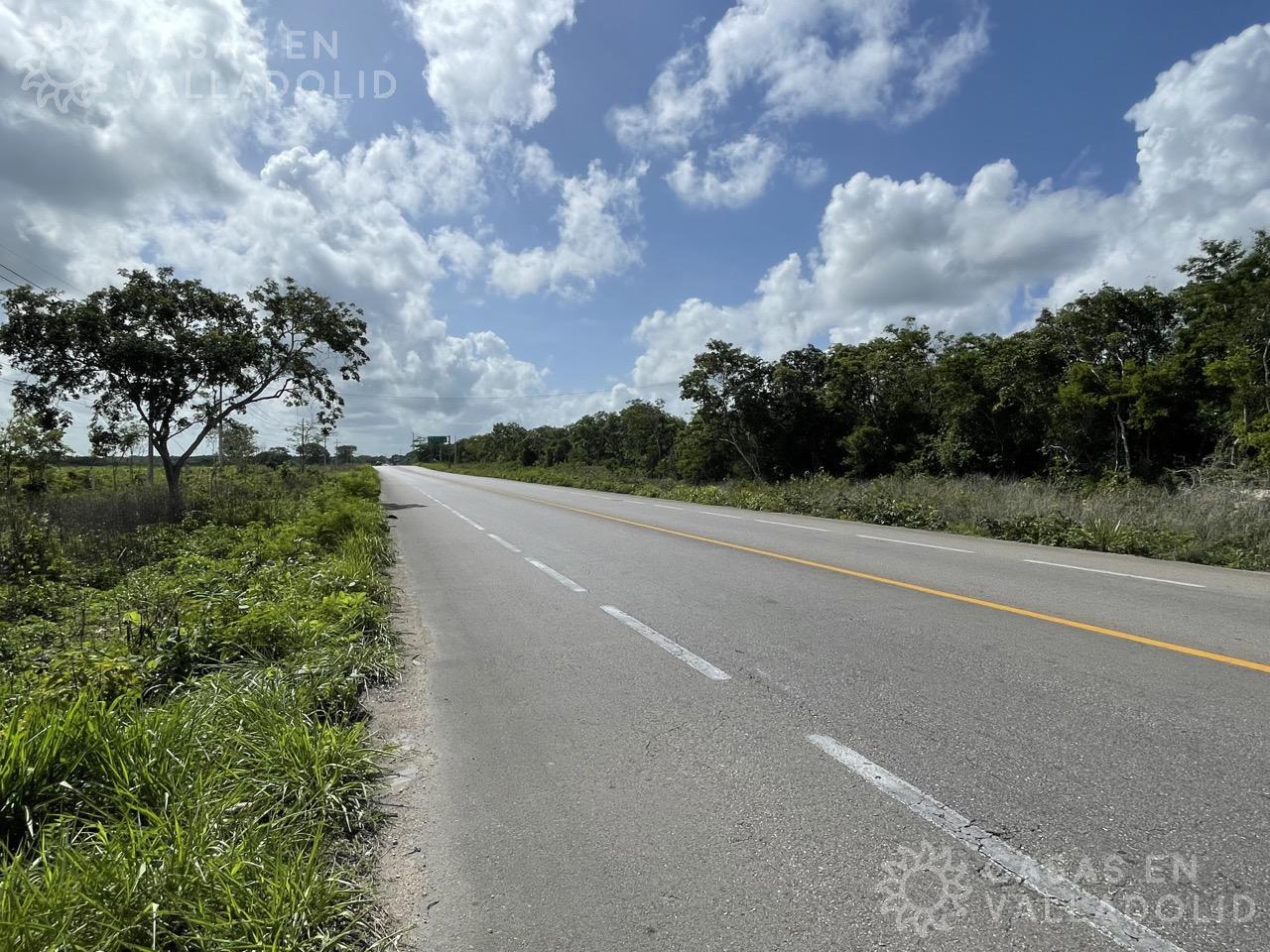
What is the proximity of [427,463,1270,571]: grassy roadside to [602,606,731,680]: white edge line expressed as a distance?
10274 millimetres

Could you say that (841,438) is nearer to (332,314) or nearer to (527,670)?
(332,314)

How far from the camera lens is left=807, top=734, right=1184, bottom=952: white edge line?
218cm

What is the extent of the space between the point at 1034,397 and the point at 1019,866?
1237 inches

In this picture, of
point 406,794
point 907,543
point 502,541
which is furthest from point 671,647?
point 502,541

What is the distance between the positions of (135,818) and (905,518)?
17186 mm

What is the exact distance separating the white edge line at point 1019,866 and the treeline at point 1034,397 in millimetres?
22568

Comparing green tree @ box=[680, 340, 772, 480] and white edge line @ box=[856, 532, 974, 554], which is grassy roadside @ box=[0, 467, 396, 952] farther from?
green tree @ box=[680, 340, 772, 480]

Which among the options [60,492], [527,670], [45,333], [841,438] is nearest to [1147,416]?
[841,438]

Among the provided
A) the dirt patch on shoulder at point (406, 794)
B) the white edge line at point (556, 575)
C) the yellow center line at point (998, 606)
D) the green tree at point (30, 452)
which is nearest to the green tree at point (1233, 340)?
the yellow center line at point (998, 606)

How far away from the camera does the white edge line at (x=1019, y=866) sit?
2.18 meters

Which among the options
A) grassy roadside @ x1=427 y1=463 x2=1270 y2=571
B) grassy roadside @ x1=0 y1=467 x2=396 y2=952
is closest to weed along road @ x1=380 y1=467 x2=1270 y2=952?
grassy roadside @ x1=0 y1=467 x2=396 y2=952

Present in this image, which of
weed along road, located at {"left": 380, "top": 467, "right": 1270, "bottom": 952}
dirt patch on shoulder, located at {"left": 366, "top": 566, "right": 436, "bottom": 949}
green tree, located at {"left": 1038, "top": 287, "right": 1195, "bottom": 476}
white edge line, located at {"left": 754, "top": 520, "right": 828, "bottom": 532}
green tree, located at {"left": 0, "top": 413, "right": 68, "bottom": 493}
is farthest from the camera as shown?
green tree, located at {"left": 1038, "top": 287, "right": 1195, "bottom": 476}

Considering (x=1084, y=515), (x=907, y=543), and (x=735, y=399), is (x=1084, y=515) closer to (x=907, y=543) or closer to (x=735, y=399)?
(x=907, y=543)

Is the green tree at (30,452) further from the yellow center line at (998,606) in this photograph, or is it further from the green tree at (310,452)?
the green tree at (310,452)
